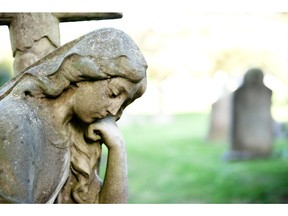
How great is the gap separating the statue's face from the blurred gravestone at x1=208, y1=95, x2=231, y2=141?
1147cm

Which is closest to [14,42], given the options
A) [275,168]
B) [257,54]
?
[275,168]

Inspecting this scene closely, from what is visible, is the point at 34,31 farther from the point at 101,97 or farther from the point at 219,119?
the point at 219,119

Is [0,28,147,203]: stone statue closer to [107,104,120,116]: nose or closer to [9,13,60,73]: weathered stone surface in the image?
[107,104,120,116]: nose

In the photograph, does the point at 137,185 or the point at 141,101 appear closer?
the point at 137,185

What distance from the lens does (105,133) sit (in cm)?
238

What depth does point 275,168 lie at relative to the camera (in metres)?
9.69

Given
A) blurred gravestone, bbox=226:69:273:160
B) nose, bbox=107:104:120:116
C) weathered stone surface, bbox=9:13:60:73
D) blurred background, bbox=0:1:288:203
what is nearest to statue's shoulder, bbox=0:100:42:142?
nose, bbox=107:104:120:116

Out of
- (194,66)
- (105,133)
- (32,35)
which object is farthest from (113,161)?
(194,66)

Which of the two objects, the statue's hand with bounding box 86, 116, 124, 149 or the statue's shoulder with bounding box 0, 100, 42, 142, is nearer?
the statue's shoulder with bounding box 0, 100, 42, 142

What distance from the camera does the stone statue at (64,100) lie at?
211 centimetres

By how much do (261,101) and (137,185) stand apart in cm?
313

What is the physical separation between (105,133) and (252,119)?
8.54m

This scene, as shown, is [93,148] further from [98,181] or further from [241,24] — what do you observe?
[241,24]

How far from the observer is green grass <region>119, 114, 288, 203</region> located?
27.4ft
